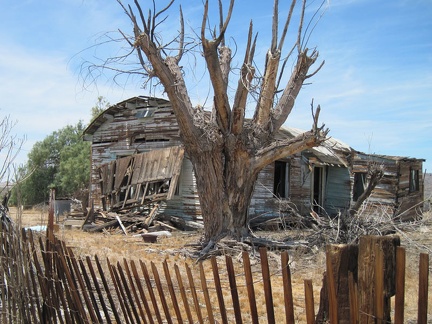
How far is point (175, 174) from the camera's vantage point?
1339cm

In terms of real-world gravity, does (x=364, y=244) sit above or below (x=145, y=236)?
above

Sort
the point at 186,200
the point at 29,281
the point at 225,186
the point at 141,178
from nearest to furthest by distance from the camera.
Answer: the point at 29,281
the point at 225,186
the point at 141,178
the point at 186,200

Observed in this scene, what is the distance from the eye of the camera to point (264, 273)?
2.49 meters

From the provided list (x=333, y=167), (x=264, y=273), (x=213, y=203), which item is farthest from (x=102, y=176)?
(x=264, y=273)

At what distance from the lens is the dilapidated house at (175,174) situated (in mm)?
14125

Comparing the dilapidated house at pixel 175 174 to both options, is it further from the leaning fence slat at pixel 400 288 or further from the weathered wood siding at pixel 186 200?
the leaning fence slat at pixel 400 288

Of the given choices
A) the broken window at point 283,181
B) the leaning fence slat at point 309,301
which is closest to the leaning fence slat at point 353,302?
the leaning fence slat at point 309,301

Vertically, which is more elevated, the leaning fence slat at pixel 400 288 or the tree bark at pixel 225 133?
the tree bark at pixel 225 133

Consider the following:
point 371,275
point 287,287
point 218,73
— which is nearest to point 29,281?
point 287,287

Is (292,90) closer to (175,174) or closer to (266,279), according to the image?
(175,174)

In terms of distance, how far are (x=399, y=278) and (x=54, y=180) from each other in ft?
100

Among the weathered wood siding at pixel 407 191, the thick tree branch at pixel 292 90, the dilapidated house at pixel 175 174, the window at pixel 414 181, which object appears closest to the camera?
the thick tree branch at pixel 292 90

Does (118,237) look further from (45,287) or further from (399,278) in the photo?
(399,278)

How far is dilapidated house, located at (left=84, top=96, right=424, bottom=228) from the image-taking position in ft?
46.3
